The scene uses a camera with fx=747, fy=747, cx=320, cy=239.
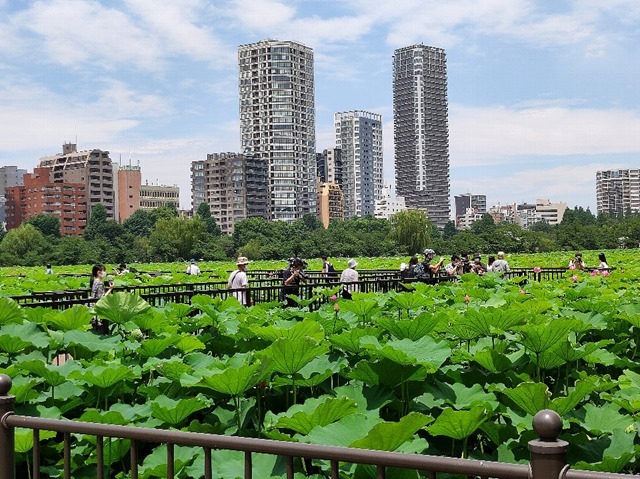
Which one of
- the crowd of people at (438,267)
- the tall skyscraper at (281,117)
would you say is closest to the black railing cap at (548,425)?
the crowd of people at (438,267)

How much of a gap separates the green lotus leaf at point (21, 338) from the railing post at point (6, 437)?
1507mm

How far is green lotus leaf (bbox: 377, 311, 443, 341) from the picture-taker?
380cm

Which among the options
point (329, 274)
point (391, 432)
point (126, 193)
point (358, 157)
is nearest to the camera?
point (391, 432)

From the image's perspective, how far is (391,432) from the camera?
86.1 inches

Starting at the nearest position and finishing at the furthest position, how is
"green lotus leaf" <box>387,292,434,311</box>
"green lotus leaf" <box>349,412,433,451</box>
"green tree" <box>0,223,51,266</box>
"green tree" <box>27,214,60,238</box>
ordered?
1. "green lotus leaf" <box>349,412,433,451</box>
2. "green lotus leaf" <box>387,292,434,311</box>
3. "green tree" <box>0,223,51,266</box>
4. "green tree" <box>27,214,60,238</box>

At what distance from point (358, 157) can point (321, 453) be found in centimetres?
16763

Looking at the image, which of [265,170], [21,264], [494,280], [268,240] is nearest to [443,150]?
[265,170]

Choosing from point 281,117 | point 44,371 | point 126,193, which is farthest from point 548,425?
point 281,117

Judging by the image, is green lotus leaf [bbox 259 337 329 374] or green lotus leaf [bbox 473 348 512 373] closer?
green lotus leaf [bbox 259 337 329 374]

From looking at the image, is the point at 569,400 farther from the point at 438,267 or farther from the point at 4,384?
the point at 438,267

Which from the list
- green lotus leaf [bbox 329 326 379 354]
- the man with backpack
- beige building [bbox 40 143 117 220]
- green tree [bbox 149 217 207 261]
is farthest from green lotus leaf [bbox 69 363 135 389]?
beige building [bbox 40 143 117 220]

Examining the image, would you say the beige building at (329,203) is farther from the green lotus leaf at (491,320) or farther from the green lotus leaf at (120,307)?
the green lotus leaf at (491,320)

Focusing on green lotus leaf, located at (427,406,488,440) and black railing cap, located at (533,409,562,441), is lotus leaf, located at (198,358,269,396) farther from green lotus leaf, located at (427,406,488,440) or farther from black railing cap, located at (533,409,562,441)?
black railing cap, located at (533,409,562,441)

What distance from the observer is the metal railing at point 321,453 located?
1.62 meters
